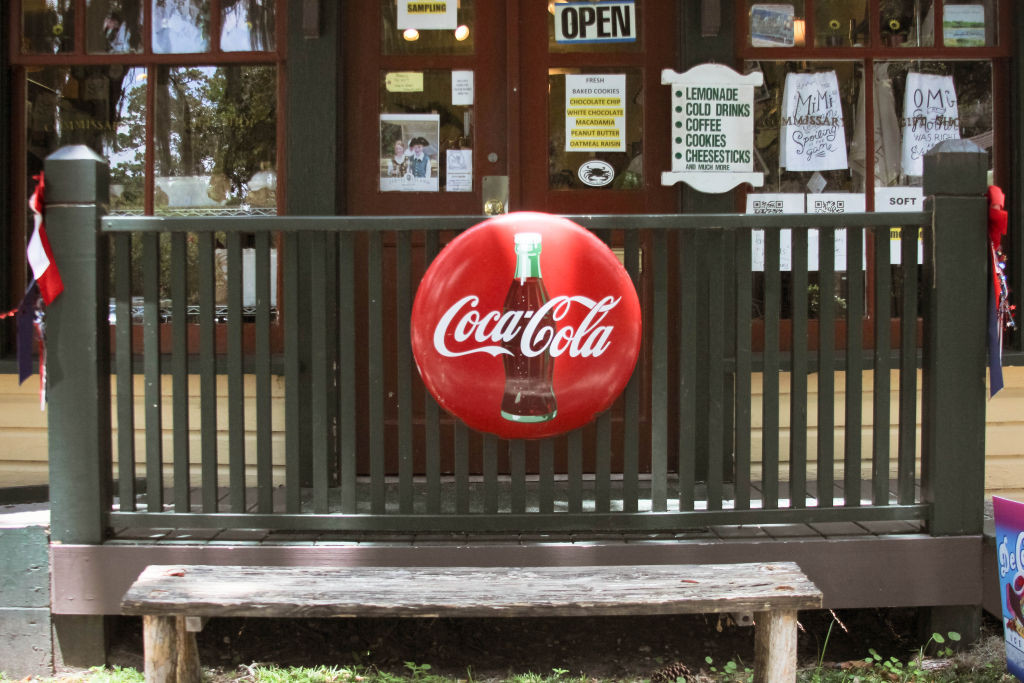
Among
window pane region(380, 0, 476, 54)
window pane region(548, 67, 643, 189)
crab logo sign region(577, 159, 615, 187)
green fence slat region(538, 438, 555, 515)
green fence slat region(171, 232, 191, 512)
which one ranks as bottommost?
green fence slat region(538, 438, 555, 515)

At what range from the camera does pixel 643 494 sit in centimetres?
336

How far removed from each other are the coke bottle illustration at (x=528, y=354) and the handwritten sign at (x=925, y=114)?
2.22 metres

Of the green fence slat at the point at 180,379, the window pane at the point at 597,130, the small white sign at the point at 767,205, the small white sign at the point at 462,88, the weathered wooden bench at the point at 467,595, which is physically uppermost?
the small white sign at the point at 462,88

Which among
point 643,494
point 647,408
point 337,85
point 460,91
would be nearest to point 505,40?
point 460,91

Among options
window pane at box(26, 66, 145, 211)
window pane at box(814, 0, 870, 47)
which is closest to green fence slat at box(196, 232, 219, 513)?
window pane at box(26, 66, 145, 211)

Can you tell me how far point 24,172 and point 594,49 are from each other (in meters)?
2.59

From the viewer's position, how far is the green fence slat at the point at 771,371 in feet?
9.46

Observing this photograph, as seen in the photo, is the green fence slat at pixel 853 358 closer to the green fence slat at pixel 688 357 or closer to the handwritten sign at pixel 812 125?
the green fence slat at pixel 688 357

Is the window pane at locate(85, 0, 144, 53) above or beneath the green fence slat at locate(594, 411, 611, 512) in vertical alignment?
above

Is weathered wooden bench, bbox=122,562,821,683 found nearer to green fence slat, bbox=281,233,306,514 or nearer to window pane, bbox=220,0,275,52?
green fence slat, bbox=281,233,306,514

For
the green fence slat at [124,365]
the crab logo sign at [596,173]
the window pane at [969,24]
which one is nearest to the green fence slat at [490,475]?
the green fence slat at [124,365]

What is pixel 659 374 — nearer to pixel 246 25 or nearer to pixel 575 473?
pixel 575 473

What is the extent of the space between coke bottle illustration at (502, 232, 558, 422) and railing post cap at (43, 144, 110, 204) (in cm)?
136

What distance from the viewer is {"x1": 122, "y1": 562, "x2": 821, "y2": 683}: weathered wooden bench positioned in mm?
2314
